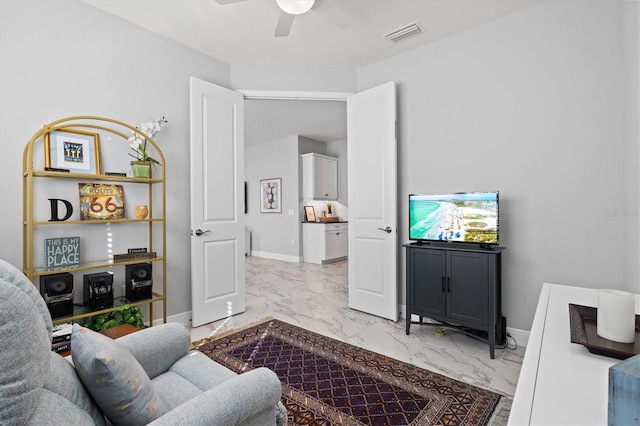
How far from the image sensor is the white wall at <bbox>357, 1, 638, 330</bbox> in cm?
234

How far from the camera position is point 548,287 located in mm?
1713

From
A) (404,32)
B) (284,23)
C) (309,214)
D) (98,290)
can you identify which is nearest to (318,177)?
(309,214)

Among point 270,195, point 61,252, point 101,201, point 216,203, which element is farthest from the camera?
point 270,195

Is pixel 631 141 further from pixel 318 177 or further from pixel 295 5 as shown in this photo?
pixel 318 177

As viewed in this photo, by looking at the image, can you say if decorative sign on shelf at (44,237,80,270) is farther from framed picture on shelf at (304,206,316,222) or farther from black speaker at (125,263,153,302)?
framed picture on shelf at (304,206,316,222)

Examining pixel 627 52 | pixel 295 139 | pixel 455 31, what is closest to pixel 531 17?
pixel 455 31

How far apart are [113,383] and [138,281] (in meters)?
1.97

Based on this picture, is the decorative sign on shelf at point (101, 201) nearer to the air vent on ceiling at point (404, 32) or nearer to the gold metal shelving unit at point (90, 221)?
the gold metal shelving unit at point (90, 221)

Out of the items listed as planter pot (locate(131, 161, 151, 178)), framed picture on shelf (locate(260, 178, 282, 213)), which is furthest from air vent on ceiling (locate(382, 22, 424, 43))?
framed picture on shelf (locate(260, 178, 282, 213))

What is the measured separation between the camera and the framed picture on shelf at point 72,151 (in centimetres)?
234

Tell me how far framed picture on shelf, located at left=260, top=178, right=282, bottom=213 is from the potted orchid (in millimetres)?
4561

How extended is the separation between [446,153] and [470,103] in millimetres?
490

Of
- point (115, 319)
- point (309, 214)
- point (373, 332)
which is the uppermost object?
point (309, 214)

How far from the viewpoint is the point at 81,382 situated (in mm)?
1002
